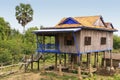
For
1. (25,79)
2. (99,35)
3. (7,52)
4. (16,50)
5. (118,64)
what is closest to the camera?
(25,79)

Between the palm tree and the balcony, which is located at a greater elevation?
the palm tree

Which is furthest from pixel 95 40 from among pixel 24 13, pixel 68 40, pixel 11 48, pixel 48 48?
pixel 24 13

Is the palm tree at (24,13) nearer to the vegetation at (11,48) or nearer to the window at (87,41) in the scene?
the vegetation at (11,48)

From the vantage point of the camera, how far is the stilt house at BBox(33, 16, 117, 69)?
26.5 m

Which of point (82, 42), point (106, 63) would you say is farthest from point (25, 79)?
point (106, 63)

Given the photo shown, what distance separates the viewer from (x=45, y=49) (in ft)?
95.7

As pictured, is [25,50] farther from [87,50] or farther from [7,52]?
[87,50]

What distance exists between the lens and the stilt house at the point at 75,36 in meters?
26.5

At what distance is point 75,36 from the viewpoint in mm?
26703

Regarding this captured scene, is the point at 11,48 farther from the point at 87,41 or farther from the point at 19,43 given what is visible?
the point at 87,41

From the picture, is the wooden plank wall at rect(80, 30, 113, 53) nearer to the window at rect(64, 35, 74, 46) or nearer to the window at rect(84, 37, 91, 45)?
the window at rect(84, 37, 91, 45)

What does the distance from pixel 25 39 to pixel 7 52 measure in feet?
57.6

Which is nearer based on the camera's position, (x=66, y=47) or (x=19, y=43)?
(x=66, y=47)

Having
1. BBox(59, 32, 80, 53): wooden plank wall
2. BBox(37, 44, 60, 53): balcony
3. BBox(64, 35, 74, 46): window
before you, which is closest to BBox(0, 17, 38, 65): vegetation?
BBox(37, 44, 60, 53): balcony
